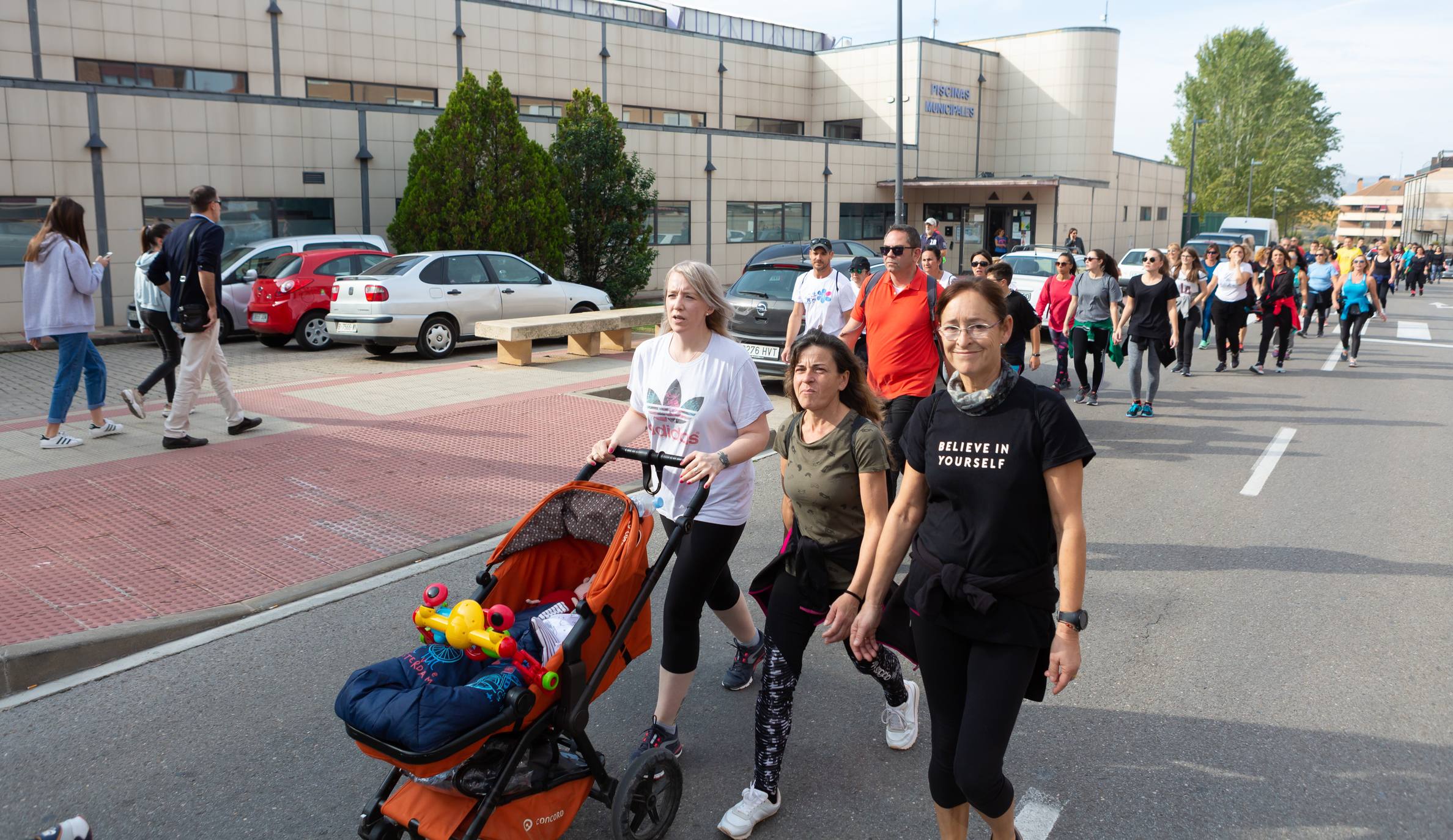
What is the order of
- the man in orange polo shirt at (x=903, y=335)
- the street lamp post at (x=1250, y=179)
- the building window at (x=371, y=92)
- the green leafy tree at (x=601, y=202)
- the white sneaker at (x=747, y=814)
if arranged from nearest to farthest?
the white sneaker at (x=747, y=814)
the man in orange polo shirt at (x=903, y=335)
the green leafy tree at (x=601, y=202)
the building window at (x=371, y=92)
the street lamp post at (x=1250, y=179)

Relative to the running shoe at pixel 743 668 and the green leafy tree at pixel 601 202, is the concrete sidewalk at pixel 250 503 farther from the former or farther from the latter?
the green leafy tree at pixel 601 202

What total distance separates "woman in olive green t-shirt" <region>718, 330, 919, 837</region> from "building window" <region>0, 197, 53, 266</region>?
1899 cm

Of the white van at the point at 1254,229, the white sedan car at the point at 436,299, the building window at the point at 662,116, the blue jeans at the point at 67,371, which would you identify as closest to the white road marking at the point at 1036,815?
the blue jeans at the point at 67,371

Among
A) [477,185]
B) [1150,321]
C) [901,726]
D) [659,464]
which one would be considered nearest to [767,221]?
[477,185]

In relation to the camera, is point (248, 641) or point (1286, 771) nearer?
point (1286, 771)

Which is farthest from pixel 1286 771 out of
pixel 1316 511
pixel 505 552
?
pixel 1316 511

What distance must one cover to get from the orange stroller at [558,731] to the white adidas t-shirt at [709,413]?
0.12 m

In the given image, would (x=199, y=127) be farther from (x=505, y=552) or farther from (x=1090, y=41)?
(x=1090, y=41)

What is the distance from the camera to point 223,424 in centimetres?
998

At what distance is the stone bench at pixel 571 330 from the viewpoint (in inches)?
548

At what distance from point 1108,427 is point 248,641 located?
29.1 ft

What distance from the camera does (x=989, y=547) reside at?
2904mm

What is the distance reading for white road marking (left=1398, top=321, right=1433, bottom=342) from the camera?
22.4m

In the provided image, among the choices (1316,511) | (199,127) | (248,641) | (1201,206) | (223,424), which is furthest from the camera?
(1201,206)
